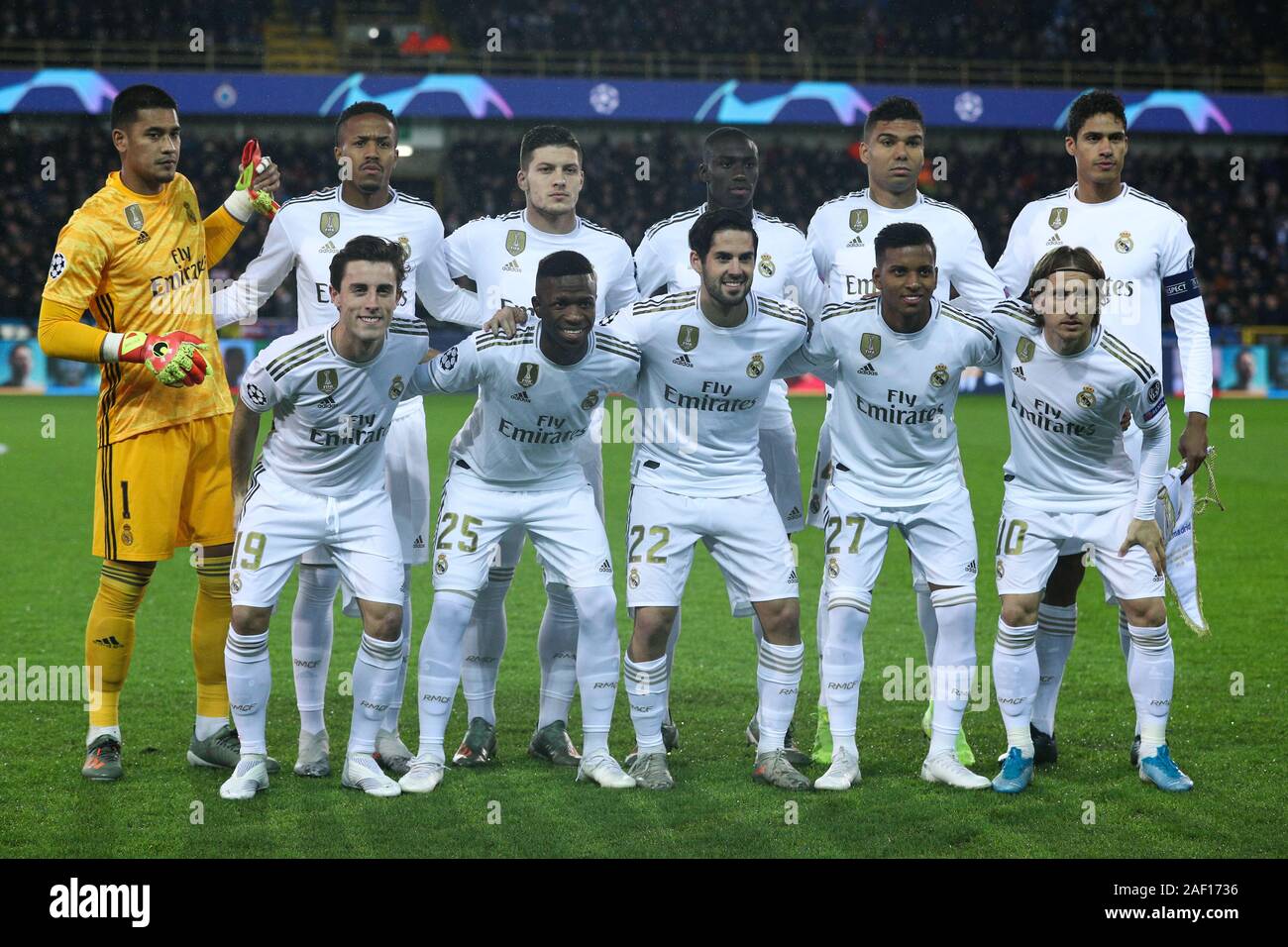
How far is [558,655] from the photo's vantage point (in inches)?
239

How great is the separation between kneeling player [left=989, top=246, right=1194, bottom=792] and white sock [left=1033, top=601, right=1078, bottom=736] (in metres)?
0.39

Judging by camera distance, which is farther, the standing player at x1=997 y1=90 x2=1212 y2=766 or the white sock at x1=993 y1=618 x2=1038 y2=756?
the standing player at x1=997 y1=90 x2=1212 y2=766

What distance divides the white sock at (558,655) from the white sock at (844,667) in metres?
1.11

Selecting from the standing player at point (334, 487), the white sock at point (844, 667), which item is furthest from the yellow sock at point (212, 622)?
the white sock at point (844, 667)

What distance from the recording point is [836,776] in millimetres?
5449

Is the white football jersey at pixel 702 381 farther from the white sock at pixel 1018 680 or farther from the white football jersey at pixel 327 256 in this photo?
the white sock at pixel 1018 680

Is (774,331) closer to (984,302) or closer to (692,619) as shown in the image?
(984,302)

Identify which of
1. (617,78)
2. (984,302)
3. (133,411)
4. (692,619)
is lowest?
(692,619)

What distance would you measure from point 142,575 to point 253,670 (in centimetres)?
80

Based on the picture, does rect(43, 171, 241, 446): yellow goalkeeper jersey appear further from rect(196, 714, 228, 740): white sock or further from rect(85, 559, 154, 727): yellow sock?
rect(196, 714, 228, 740): white sock

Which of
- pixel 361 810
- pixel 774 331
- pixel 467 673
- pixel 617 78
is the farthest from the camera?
pixel 617 78

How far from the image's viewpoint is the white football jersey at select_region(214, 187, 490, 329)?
5.91 meters

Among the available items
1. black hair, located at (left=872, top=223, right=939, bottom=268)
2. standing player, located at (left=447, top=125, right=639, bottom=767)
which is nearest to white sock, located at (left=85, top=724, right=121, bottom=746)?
standing player, located at (left=447, top=125, right=639, bottom=767)

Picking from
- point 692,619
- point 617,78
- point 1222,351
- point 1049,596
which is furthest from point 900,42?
point 1049,596
